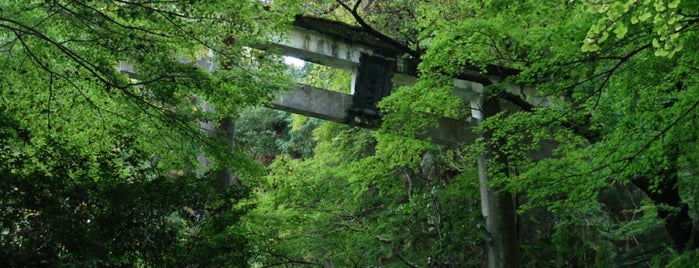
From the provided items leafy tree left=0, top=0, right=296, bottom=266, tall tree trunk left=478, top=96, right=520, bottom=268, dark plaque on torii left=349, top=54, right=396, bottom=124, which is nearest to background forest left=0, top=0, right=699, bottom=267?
leafy tree left=0, top=0, right=296, bottom=266

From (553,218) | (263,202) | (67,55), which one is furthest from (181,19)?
(553,218)

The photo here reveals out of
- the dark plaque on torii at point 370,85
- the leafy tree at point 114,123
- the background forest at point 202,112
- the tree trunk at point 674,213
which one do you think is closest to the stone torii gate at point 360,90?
the dark plaque on torii at point 370,85

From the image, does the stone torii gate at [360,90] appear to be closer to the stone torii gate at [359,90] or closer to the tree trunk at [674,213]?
the stone torii gate at [359,90]

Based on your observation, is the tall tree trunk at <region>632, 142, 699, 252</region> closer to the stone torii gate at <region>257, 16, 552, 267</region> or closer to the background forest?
the background forest

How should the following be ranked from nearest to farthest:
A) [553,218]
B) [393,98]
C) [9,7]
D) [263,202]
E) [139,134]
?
[9,7], [139,134], [393,98], [263,202], [553,218]

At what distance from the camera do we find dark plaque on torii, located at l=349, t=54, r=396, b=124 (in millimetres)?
8305

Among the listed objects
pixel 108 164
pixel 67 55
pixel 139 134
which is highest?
pixel 67 55

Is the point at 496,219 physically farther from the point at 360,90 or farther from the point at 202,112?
the point at 202,112

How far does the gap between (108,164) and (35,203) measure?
72cm

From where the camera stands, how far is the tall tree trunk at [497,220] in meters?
8.03

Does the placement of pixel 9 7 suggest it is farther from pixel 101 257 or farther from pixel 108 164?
pixel 101 257

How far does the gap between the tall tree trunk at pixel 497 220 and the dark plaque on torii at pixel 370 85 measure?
1.56 metres

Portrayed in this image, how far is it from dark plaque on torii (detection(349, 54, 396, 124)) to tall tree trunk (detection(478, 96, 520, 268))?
1557 mm

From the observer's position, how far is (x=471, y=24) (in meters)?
5.71
